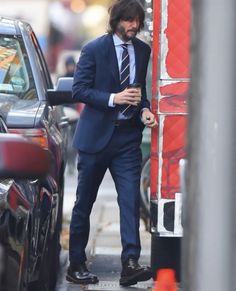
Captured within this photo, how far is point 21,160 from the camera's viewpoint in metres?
4.27

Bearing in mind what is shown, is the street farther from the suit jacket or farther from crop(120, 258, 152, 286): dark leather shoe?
the suit jacket

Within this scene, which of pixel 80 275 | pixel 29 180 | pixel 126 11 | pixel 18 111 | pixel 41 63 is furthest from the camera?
pixel 41 63

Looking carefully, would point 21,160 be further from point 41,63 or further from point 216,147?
point 41,63

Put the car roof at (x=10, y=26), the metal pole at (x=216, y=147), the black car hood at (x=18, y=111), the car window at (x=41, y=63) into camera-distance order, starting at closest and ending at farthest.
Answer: the metal pole at (x=216, y=147)
the black car hood at (x=18, y=111)
the car roof at (x=10, y=26)
the car window at (x=41, y=63)

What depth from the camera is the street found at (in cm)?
817

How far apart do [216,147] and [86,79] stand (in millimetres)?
4024

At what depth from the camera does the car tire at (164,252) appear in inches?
313

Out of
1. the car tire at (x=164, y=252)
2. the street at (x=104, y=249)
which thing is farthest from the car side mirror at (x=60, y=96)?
the street at (x=104, y=249)

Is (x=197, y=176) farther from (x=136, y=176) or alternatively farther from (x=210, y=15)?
(x=136, y=176)

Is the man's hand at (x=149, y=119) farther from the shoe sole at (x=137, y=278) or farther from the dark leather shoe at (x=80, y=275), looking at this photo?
the dark leather shoe at (x=80, y=275)

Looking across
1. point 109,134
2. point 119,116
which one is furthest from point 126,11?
point 109,134

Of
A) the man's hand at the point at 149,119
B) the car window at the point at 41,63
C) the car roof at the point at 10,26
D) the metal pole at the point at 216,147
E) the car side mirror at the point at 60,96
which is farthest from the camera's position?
the car window at the point at 41,63

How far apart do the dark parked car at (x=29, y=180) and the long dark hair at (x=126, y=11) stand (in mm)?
739

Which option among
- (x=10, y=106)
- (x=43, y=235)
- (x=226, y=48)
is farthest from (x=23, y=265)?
(x=226, y=48)
